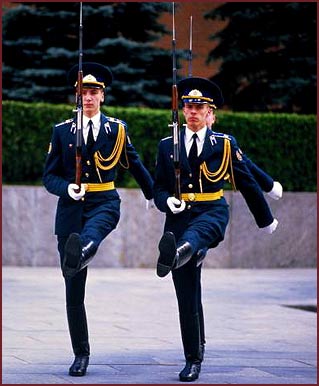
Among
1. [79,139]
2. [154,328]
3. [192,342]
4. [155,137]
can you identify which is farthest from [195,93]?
[155,137]

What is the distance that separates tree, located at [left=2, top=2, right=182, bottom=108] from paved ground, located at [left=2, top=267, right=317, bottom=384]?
326 cm

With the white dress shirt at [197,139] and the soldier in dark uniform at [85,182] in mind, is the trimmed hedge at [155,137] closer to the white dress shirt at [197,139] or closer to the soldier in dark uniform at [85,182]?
the soldier in dark uniform at [85,182]

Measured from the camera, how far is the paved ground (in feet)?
31.9

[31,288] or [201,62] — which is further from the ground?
[201,62]

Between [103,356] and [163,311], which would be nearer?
[103,356]

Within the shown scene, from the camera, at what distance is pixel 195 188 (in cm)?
952

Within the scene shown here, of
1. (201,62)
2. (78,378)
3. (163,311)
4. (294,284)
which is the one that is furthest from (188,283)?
(201,62)

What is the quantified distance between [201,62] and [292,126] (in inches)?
111

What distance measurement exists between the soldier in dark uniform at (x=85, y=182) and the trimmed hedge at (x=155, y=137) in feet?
34.1

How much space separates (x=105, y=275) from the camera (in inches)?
753

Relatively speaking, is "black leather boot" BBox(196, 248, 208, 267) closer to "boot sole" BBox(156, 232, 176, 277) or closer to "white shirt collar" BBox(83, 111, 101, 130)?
"boot sole" BBox(156, 232, 176, 277)

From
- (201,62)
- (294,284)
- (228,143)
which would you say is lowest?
(294,284)

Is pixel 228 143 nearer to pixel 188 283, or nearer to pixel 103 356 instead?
pixel 188 283

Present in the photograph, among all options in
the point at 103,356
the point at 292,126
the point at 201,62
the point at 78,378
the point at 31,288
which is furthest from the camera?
the point at 201,62
